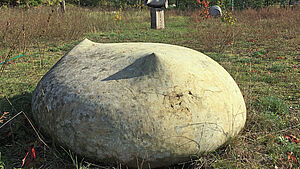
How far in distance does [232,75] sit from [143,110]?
3.02 m

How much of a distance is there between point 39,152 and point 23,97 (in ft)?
3.96

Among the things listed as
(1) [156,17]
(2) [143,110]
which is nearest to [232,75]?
(2) [143,110]

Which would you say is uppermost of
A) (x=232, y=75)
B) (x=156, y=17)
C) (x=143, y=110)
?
(x=156, y=17)

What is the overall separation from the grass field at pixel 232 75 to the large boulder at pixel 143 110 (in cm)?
20

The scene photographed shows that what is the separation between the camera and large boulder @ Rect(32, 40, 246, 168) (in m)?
1.97

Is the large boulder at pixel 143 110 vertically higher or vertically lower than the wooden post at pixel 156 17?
lower

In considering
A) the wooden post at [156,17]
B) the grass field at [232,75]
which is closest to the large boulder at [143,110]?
the grass field at [232,75]

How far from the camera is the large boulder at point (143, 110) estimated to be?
6.47 ft

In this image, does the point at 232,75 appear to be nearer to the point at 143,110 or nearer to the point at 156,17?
the point at 143,110

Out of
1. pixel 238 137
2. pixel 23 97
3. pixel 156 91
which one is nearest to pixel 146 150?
pixel 156 91

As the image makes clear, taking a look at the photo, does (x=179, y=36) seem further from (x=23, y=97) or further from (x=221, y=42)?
(x=23, y=97)

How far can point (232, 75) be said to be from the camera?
4570 millimetres

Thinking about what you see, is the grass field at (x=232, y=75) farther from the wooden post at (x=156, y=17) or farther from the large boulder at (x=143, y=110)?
the wooden post at (x=156, y=17)

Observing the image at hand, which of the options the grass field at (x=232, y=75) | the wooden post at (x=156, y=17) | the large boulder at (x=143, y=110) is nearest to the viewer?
the large boulder at (x=143, y=110)
